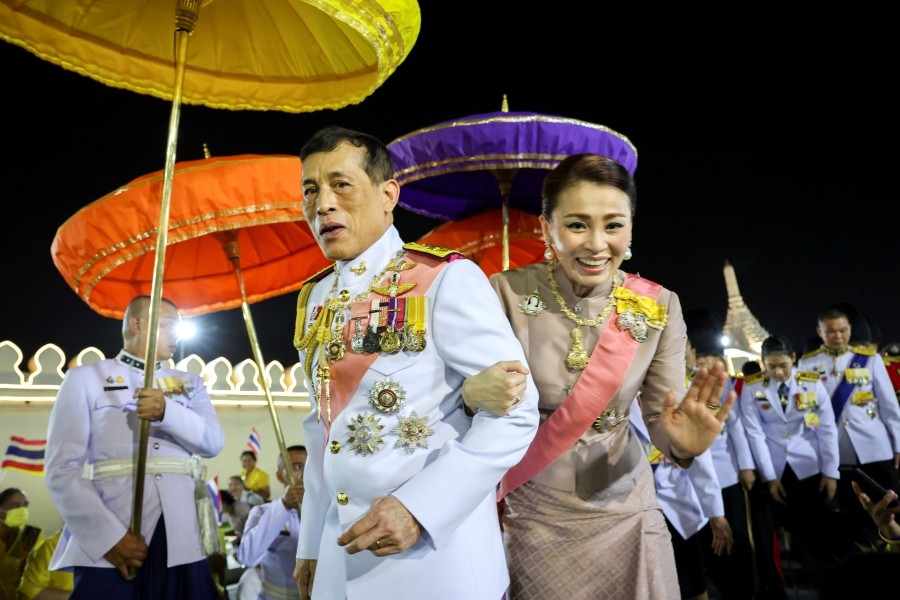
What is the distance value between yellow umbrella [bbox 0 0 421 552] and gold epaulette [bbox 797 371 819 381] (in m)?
5.19

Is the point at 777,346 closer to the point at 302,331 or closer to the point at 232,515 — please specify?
the point at 302,331

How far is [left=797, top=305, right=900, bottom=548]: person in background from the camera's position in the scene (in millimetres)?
7086

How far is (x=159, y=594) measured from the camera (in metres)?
3.97

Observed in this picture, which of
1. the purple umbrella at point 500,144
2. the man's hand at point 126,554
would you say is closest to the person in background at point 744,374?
the purple umbrella at point 500,144

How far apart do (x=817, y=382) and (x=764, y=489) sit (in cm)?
110

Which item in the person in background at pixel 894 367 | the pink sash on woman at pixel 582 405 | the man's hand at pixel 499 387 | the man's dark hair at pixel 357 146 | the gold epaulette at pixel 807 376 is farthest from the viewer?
the person in background at pixel 894 367

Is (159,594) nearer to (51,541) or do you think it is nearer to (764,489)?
(51,541)

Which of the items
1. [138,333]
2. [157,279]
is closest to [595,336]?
[157,279]

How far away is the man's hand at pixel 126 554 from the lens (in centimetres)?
370

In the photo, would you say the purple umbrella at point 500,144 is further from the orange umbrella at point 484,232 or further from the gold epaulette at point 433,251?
the gold epaulette at point 433,251

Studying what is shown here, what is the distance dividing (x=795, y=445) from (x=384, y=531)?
6439mm

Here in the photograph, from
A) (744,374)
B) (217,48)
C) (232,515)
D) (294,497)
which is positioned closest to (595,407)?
(294,497)

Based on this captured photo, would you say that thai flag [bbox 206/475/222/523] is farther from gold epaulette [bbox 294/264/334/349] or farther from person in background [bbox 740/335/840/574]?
person in background [bbox 740/335/840/574]

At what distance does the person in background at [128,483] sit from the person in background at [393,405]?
76.8 inches
